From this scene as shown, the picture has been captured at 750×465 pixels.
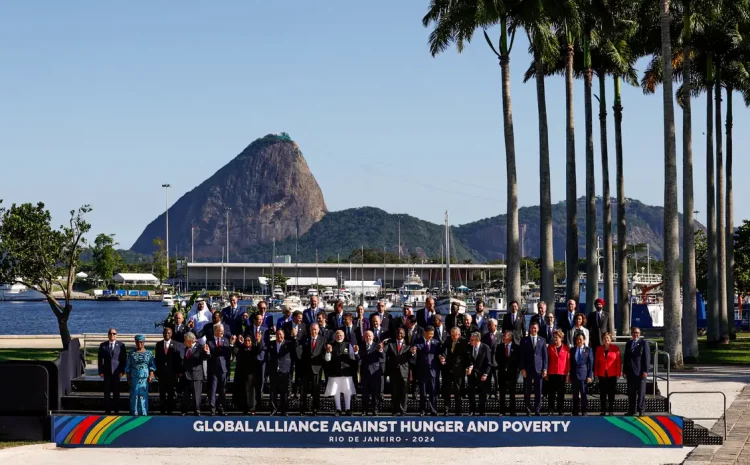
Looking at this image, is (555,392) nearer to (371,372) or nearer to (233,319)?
(371,372)

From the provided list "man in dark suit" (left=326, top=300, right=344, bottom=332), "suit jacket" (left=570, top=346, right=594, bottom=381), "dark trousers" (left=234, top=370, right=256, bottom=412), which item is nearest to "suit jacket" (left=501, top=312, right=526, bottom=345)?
"suit jacket" (left=570, top=346, right=594, bottom=381)

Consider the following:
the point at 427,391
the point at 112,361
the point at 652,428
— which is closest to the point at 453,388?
the point at 427,391

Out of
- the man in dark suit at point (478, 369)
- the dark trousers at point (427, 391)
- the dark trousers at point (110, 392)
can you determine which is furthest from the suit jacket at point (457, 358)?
the dark trousers at point (110, 392)

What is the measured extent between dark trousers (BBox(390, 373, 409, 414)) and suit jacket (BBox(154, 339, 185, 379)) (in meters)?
4.31

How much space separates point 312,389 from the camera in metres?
22.5

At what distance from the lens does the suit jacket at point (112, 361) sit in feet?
73.6

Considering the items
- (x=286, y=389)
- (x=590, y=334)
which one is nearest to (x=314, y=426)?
(x=286, y=389)

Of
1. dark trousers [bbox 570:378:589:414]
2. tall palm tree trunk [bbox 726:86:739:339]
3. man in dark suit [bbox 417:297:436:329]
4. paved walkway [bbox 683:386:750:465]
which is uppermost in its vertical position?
tall palm tree trunk [bbox 726:86:739:339]

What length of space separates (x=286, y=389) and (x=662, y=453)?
7.35 meters

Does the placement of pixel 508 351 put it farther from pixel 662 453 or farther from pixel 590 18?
pixel 590 18

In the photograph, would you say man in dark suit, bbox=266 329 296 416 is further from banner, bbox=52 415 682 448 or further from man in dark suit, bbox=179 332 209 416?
man in dark suit, bbox=179 332 209 416

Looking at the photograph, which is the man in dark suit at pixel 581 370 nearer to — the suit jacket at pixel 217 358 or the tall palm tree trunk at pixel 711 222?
the suit jacket at pixel 217 358

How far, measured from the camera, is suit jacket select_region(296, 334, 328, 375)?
22453 millimetres

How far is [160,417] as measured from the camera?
21.1 meters
